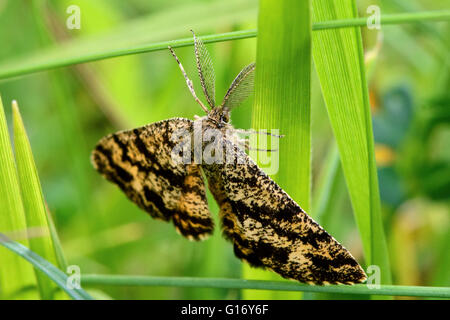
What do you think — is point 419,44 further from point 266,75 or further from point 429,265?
point 266,75

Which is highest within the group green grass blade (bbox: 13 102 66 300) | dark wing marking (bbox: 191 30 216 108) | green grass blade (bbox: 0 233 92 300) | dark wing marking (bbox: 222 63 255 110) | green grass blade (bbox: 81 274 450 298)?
dark wing marking (bbox: 191 30 216 108)

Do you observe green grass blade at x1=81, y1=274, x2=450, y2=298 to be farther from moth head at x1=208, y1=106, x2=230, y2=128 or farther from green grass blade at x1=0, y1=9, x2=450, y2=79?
green grass blade at x1=0, y1=9, x2=450, y2=79
